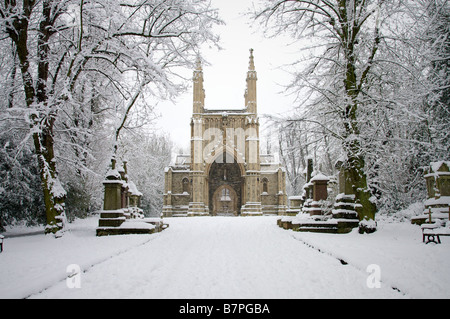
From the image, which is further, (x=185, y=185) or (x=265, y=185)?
(x=265, y=185)

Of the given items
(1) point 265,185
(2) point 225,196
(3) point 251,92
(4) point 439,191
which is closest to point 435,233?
(4) point 439,191

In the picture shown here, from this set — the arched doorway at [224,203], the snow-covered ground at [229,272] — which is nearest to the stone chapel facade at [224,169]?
the arched doorway at [224,203]

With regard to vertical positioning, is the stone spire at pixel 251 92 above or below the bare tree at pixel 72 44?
above

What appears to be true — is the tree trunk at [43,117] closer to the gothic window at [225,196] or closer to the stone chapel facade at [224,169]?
the stone chapel facade at [224,169]

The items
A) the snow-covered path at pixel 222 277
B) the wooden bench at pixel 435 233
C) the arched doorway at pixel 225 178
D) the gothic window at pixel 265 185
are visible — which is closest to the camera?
the snow-covered path at pixel 222 277

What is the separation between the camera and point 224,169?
1438 inches

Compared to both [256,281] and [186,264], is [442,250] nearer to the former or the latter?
[256,281]

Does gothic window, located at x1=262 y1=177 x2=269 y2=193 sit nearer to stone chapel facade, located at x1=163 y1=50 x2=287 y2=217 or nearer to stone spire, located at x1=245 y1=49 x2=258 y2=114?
stone chapel facade, located at x1=163 y1=50 x2=287 y2=217

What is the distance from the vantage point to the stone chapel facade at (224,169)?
33.1 meters

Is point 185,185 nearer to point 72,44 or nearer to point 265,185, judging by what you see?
point 265,185

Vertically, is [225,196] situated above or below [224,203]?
above

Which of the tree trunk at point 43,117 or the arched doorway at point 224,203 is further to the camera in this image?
the arched doorway at point 224,203

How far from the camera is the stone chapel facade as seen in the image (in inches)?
1303
